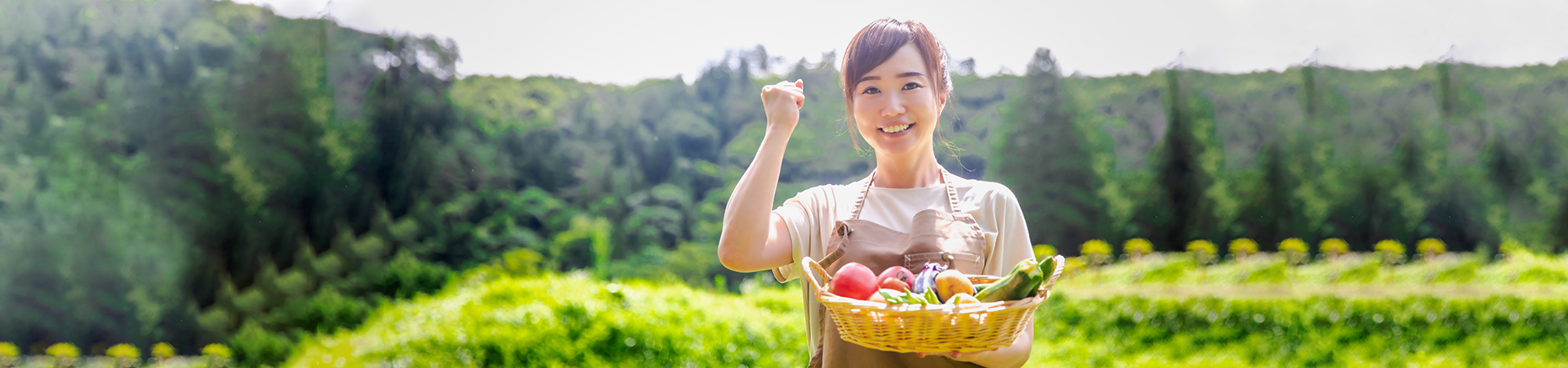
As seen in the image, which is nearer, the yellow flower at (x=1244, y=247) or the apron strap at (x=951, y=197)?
the apron strap at (x=951, y=197)

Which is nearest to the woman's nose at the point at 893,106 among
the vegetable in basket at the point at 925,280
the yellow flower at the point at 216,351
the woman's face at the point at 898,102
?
the woman's face at the point at 898,102

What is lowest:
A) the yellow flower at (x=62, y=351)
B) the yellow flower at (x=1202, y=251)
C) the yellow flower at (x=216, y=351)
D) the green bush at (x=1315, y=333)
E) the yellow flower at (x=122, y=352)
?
the green bush at (x=1315, y=333)

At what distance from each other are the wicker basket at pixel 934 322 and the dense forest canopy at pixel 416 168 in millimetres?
5487

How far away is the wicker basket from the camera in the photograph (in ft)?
3.43

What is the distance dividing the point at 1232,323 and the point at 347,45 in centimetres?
911

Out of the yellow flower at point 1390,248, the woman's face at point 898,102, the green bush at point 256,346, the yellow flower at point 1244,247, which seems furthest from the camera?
the yellow flower at point 1244,247

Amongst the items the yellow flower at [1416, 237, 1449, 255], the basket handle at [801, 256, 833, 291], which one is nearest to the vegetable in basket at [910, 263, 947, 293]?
the basket handle at [801, 256, 833, 291]

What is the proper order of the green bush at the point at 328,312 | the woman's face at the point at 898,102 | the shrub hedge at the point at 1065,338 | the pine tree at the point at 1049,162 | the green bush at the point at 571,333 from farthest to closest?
1. the pine tree at the point at 1049,162
2. the green bush at the point at 328,312
3. the shrub hedge at the point at 1065,338
4. the green bush at the point at 571,333
5. the woman's face at the point at 898,102

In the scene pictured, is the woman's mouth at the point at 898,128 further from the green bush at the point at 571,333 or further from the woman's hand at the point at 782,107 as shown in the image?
the green bush at the point at 571,333

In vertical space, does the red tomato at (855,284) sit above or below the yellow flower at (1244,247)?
above

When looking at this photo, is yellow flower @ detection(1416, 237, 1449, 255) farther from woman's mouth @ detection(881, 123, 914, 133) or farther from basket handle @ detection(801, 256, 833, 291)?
basket handle @ detection(801, 256, 833, 291)

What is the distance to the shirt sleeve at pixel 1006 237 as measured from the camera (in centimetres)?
139

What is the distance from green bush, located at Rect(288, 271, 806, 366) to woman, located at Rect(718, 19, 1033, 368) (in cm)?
362

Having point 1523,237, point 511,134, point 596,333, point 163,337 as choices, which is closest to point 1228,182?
point 1523,237
